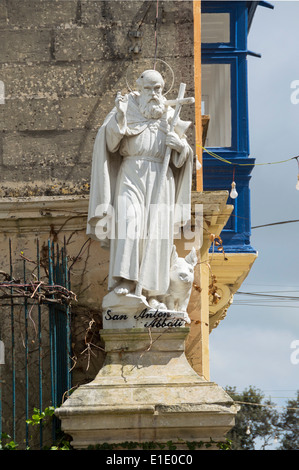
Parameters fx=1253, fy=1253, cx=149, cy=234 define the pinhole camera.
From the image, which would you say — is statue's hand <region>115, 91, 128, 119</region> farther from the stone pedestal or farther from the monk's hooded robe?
the stone pedestal

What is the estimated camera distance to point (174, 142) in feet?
32.6

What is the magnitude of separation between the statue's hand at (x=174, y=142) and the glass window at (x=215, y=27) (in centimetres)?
857

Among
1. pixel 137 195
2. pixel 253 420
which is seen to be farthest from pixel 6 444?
pixel 253 420

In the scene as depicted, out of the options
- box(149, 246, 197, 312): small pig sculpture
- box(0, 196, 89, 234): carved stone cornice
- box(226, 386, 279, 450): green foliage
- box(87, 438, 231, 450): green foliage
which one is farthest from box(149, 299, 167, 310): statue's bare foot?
box(226, 386, 279, 450): green foliage

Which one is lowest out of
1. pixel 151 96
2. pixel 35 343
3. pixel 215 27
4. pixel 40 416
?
pixel 40 416

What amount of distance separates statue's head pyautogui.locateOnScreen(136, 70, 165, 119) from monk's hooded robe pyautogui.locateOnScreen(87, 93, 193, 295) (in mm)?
56

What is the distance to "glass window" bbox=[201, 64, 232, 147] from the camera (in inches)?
702

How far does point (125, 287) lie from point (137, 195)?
2.47 feet

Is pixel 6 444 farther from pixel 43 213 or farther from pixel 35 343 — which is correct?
pixel 43 213

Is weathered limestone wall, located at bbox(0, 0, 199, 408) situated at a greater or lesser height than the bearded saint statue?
greater

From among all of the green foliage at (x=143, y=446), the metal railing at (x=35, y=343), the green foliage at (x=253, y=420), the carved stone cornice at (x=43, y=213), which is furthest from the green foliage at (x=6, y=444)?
the green foliage at (x=253, y=420)

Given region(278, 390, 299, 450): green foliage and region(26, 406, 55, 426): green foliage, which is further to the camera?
region(278, 390, 299, 450): green foliage

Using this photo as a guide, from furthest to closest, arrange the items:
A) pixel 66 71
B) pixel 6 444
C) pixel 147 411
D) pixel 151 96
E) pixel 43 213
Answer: pixel 66 71 → pixel 43 213 → pixel 151 96 → pixel 6 444 → pixel 147 411
